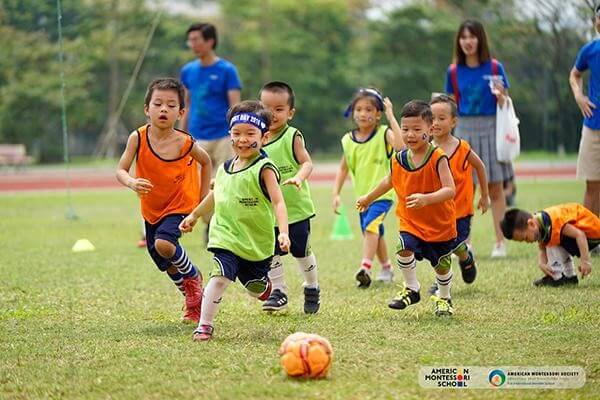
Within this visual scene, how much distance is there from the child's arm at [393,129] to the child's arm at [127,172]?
221cm

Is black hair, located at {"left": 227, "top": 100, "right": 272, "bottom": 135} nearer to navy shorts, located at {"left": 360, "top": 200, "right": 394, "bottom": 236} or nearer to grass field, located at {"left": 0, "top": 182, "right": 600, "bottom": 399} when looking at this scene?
grass field, located at {"left": 0, "top": 182, "right": 600, "bottom": 399}

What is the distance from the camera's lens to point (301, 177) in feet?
22.5

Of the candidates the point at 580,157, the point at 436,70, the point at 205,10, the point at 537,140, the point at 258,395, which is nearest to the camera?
the point at 258,395

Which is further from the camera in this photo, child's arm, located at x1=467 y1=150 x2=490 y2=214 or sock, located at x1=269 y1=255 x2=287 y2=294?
child's arm, located at x1=467 y1=150 x2=490 y2=214

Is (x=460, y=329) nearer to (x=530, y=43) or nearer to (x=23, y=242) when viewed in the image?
(x=23, y=242)

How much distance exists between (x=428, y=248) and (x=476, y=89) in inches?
138

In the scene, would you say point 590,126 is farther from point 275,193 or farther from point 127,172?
point 127,172

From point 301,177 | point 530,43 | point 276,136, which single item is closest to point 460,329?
point 301,177

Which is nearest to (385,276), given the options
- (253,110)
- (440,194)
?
(440,194)

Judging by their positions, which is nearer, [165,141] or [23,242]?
[165,141]

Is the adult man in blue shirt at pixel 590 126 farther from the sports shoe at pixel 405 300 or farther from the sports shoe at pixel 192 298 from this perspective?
the sports shoe at pixel 192 298

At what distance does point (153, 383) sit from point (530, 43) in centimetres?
2213

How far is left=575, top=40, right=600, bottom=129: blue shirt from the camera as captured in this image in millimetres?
9312

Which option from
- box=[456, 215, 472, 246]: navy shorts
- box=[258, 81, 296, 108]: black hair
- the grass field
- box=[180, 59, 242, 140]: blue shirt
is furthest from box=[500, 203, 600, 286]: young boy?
box=[180, 59, 242, 140]: blue shirt
